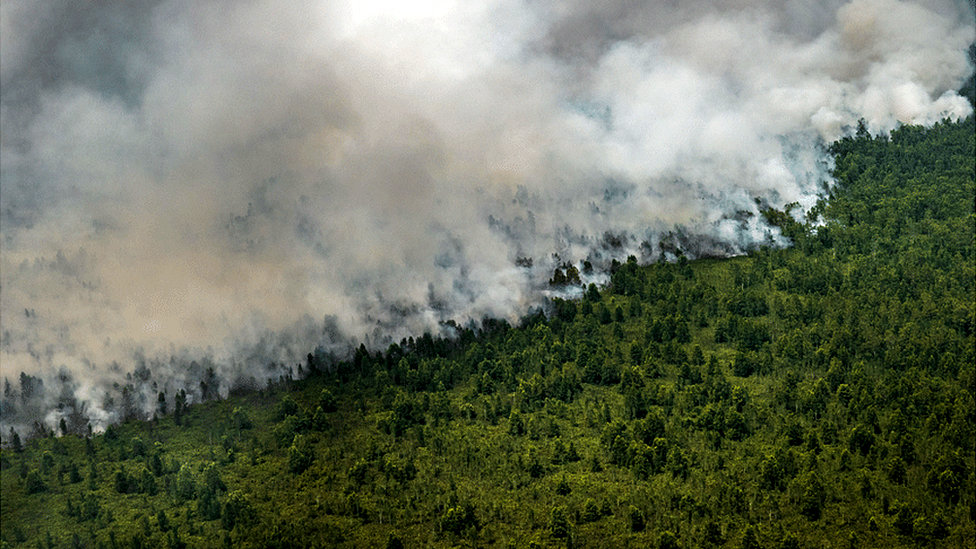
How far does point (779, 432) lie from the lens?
19575 cm

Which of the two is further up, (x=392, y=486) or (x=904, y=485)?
(x=392, y=486)

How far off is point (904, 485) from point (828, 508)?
482 inches

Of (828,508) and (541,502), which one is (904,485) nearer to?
(828,508)

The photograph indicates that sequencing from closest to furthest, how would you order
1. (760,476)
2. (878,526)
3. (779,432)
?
(878,526) < (760,476) < (779,432)

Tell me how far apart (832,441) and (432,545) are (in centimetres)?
6388

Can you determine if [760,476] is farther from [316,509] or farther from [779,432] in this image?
[316,509]

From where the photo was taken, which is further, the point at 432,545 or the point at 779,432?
the point at 779,432

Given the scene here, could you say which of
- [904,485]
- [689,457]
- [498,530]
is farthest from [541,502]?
[904,485]

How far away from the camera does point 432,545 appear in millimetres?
181375

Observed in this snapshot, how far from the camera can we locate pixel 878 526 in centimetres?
17238

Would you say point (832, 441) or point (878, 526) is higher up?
point (832, 441)

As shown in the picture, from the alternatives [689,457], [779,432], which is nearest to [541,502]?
[689,457]

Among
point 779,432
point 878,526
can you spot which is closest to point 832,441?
point 779,432

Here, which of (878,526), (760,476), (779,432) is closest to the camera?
(878,526)
